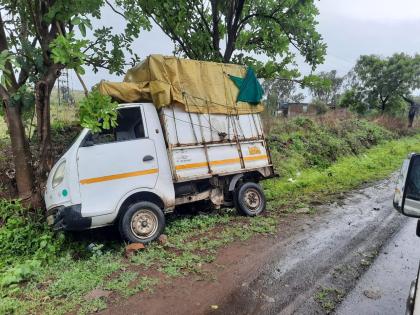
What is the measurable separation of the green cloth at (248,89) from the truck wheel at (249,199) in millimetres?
1813

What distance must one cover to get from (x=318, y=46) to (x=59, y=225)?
26.4 feet

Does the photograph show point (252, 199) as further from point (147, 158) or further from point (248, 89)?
point (147, 158)

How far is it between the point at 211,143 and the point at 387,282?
374cm

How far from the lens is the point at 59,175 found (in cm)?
568

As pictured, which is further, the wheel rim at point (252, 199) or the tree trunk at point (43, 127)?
the wheel rim at point (252, 199)

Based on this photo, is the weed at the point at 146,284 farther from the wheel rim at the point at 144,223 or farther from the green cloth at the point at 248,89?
the green cloth at the point at 248,89

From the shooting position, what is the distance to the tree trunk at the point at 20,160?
6.66 metres

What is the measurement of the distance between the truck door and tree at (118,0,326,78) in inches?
177

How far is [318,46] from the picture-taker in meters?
9.80

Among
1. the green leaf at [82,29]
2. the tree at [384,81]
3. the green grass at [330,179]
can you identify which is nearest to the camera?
the green leaf at [82,29]

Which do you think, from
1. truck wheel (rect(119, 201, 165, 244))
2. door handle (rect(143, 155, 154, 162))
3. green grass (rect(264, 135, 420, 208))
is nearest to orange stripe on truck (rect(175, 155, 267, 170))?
door handle (rect(143, 155, 154, 162))

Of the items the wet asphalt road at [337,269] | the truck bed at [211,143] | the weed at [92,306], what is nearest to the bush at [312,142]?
the truck bed at [211,143]

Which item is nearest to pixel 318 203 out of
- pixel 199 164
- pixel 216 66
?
pixel 199 164

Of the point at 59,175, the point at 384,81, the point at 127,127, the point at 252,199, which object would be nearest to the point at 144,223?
the point at 59,175
